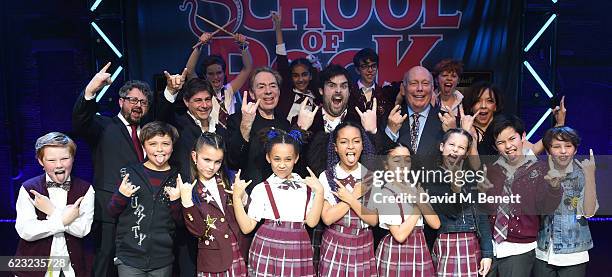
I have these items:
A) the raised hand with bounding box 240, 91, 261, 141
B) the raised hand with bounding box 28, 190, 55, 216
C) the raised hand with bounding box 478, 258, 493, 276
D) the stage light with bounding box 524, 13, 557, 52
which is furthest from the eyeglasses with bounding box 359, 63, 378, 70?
the raised hand with bounding box 28, 190, 55, 216

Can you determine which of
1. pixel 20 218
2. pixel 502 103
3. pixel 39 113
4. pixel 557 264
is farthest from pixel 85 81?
pixel 557 264

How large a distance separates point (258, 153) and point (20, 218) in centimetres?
132

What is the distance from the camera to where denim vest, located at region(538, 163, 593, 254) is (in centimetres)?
387

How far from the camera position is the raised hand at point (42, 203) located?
12.2 feet

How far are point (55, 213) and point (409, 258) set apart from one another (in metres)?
1.87

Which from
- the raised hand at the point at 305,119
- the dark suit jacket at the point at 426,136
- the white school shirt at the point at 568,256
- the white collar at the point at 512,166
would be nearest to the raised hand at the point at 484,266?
the white school shirt at the point at 568,256

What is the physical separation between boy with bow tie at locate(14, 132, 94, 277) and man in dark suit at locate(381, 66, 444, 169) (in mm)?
1843

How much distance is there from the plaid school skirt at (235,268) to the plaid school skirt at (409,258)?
0.75 m

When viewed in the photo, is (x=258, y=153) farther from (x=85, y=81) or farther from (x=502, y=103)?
(x=85, y=81)

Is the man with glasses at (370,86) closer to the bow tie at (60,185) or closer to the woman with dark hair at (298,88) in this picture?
the woman with dark hair at (298,88)

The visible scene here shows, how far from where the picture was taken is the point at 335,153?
3971 mm

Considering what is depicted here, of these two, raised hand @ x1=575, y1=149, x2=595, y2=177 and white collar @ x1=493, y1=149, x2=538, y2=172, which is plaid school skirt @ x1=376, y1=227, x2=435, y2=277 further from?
raised hand @ x1=575, y1=149, x2=595, y2=177

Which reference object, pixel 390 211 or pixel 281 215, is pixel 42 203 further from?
pixel 390 211

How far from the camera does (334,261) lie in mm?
3727
